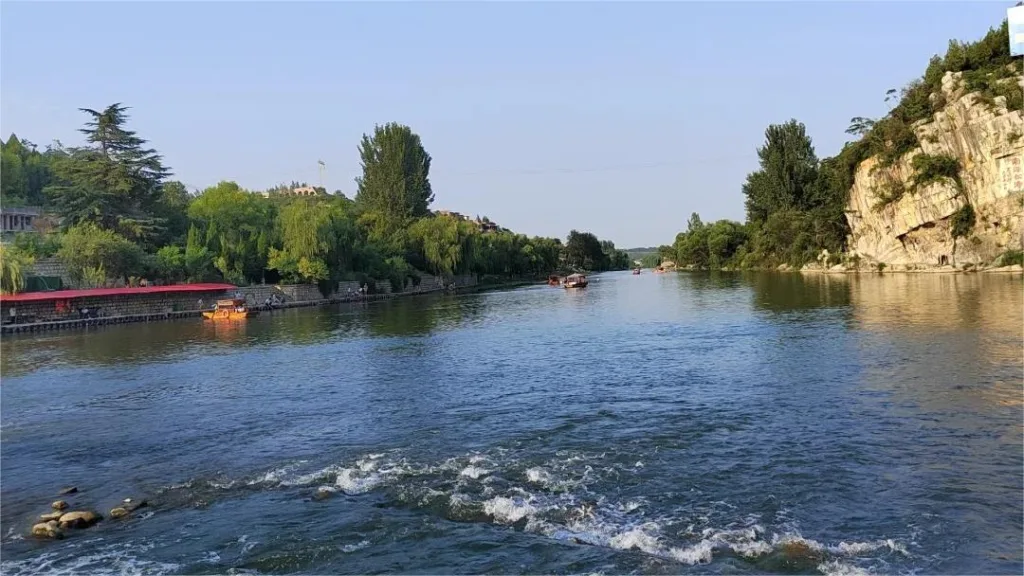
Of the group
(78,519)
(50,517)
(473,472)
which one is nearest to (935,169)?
(473,472)

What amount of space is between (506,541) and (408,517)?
198 centimetres

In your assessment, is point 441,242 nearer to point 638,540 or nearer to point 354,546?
point 354,546

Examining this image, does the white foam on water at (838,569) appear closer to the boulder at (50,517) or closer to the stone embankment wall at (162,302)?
the boulder at (50,517)

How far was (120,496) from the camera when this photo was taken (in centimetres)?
1343

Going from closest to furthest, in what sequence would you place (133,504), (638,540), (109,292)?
1. (638,540)
2. (133,504)
3. (109,292)

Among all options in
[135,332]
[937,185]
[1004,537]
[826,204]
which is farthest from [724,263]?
[1004,537]

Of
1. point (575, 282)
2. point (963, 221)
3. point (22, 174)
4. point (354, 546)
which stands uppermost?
point (22, 174)

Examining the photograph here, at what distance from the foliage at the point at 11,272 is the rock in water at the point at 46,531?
176 feet

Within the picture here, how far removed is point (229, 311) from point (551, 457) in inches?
2046

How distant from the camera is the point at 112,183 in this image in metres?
72.9

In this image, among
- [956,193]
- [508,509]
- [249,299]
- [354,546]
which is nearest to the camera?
[354,546]

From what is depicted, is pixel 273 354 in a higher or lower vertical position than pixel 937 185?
lower

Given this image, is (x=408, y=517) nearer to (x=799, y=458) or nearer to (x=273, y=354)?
(x=799, y=458)

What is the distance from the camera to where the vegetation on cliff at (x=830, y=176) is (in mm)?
72250
